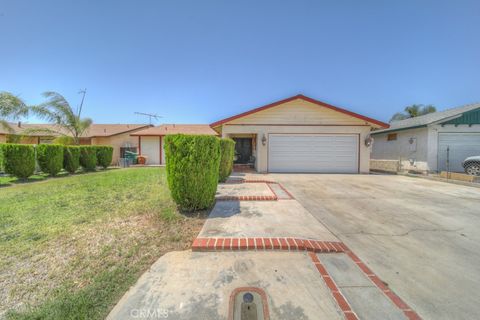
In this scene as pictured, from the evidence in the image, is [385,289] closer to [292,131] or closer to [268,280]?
[268,280]

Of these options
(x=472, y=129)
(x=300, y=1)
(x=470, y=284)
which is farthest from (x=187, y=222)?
(x=472, y=129)

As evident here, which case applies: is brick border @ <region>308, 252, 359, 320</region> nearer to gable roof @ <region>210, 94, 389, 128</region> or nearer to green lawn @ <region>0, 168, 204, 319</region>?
green lawn @ <region>0, 168, 204, 319</region>

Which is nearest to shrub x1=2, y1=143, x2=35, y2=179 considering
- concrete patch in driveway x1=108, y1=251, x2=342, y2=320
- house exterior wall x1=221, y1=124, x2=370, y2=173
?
house exterior wall x1=221, y1=124, x2=370, y2=173

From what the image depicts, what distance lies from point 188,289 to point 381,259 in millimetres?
2505

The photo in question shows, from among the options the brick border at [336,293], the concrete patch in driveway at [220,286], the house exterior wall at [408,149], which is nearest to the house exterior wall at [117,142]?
the concrete patch in driveway at [220,286]

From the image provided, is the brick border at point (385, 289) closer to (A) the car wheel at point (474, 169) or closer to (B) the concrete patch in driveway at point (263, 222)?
(B) the concrete patch in driveway at point (263, 222)

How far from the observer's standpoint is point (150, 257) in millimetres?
2688

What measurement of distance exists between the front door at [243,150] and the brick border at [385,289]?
14498 mm

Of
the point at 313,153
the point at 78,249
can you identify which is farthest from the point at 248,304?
the point at 313,153

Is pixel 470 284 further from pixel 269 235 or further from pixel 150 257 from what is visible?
pixel 150 257

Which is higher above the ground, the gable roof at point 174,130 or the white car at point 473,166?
the gable roof at point 174,130

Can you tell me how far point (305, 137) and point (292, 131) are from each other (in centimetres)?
87

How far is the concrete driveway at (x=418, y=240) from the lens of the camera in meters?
2.05

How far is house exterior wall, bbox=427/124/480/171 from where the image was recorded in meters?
11.5
